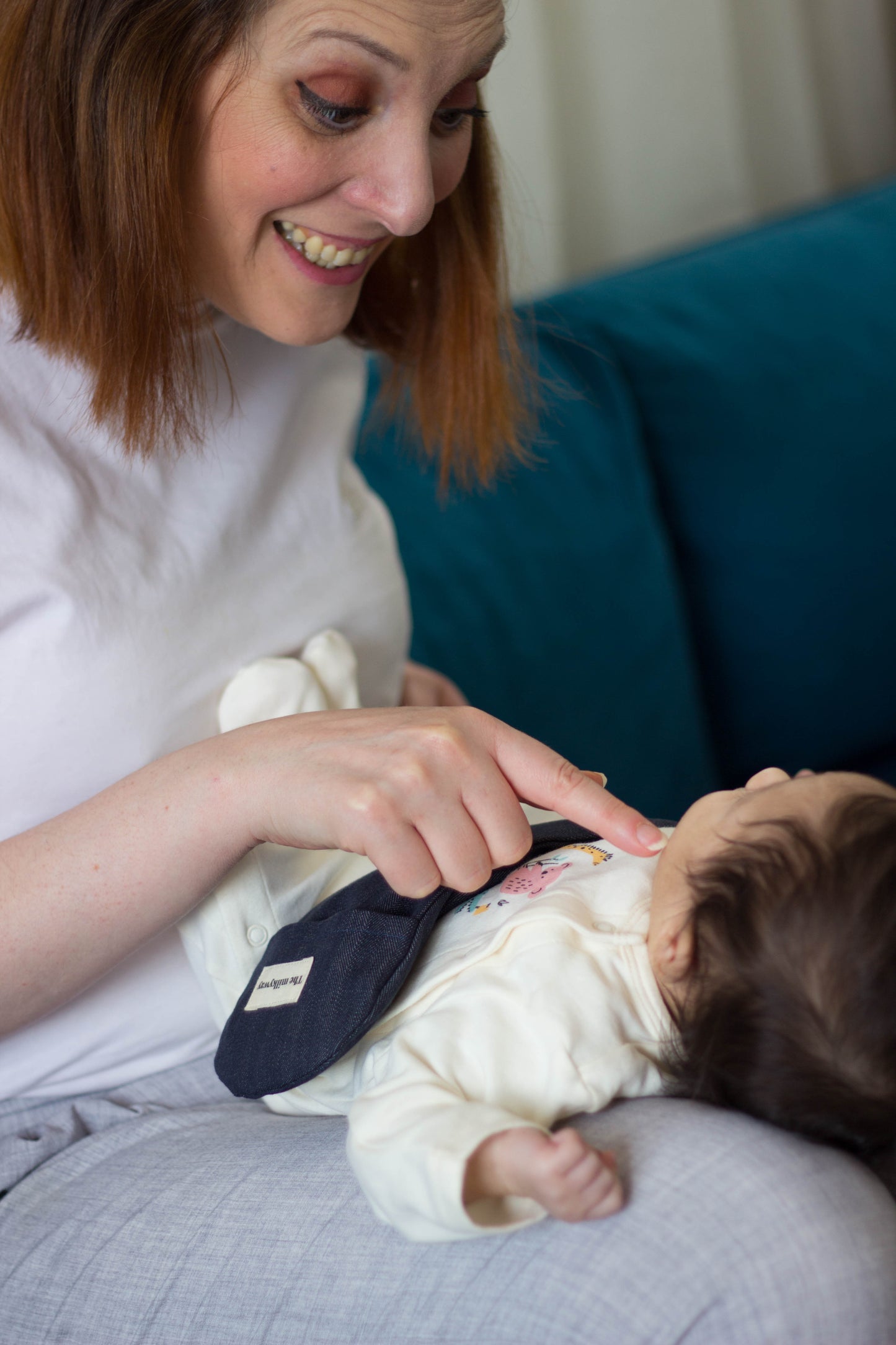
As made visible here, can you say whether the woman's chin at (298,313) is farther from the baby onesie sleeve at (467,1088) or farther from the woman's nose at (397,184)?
the baby onesie sleeve at (467,1088)

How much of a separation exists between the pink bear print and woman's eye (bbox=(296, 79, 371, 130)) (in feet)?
1.87

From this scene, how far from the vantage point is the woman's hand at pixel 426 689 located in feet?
4.26

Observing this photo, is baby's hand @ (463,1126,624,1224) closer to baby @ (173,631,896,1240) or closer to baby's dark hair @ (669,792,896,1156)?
baby @ (173,631,896,1240)

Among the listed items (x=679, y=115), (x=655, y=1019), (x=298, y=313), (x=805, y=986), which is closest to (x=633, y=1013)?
(x=655, y=1019)

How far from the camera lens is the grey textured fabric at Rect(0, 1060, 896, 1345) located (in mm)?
632

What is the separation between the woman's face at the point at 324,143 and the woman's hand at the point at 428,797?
1.29ft

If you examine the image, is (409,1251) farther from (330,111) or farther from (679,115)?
(679,115)

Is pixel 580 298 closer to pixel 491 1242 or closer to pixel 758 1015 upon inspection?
pixel 758 1015

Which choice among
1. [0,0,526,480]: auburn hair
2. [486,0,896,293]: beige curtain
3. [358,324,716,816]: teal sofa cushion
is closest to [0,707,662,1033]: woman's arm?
[0,0,526,480]: auburn hair

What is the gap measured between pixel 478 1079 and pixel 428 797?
0.58ft

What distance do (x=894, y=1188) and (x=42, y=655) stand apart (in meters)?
0.71

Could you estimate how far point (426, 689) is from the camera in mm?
1320

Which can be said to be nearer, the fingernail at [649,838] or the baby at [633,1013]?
the baby at [633,1013]

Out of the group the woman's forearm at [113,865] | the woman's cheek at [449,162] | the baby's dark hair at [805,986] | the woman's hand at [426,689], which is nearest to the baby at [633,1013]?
the baby's dark hair at [805,986]
